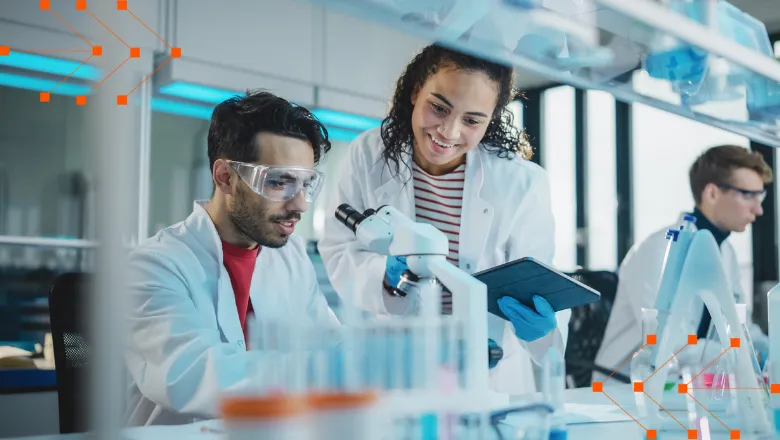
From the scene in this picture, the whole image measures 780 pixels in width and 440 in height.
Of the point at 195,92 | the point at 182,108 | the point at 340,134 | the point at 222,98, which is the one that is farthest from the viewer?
the point at 340,134

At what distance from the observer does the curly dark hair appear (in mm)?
2166

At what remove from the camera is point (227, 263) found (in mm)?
2070

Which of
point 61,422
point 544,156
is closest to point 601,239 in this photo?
point 544,156

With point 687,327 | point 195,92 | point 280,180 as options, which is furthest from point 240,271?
point 195,92

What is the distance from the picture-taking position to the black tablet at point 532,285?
154cm

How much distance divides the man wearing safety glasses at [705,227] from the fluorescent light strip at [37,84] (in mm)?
2869

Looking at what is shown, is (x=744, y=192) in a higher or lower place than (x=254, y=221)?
higher

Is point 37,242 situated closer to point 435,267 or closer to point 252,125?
point 252,125

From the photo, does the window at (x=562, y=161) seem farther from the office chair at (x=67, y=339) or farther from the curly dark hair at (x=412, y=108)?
the office chair at (x=67, y=339)

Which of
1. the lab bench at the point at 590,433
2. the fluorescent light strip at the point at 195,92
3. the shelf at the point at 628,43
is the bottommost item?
the lab bench at the point at 590,433

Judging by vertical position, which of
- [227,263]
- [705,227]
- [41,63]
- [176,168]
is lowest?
[227,263]

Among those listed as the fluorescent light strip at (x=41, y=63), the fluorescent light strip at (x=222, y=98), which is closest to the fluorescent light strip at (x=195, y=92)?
the fluorescent light strip at (x=222, y=98)

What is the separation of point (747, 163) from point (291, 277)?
242cm

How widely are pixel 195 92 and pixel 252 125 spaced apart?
191 cm
